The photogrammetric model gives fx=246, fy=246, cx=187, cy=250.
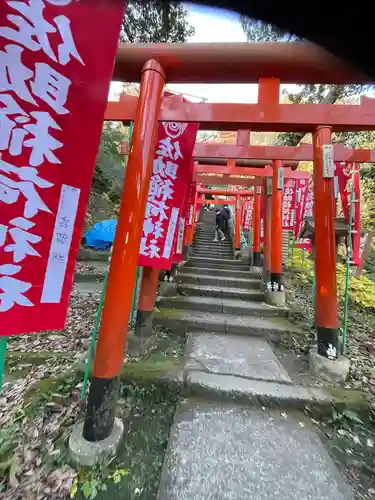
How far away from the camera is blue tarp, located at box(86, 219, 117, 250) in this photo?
9.49m

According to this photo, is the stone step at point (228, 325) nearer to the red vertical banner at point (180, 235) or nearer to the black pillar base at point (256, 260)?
the red vertical banner at point (180, 235)

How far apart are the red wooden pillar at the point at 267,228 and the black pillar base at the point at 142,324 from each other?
3649 mm

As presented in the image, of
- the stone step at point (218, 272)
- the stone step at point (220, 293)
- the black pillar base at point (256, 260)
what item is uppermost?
the black pillar base at point (256, 260)

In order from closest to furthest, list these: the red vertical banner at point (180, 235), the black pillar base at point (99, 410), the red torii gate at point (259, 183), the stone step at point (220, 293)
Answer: the black pillar base at point (99, 410), the red vertical banner at point (180, 235), the stone step at point (220, 293), the red torii gate at point (259, 183)

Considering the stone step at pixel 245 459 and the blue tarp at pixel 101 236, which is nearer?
the stone step at pixel 245 459

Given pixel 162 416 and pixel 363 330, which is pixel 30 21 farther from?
pixel 363 330

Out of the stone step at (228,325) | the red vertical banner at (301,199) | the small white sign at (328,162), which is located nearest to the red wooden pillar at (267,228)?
A: the red vertical banner at (301,199)

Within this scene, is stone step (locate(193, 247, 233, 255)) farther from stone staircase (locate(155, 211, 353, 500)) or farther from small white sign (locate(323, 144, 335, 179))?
small white sign (locate(323, 144, 335, 179))

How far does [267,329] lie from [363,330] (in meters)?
2.48

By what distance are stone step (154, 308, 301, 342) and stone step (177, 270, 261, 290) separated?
1.61 meters

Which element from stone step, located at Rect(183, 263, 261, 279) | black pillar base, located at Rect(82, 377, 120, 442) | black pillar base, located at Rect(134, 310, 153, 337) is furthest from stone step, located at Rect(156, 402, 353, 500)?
stone step, located at Rect(183, 263, 261, 279)

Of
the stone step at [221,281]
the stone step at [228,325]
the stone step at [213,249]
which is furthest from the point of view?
the stone step at [213,249]

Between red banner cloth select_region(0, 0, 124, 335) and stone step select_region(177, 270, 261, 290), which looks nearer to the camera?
red banner cloth select_region(0, 0, 124, 335)

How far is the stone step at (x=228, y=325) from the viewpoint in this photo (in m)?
4.48
